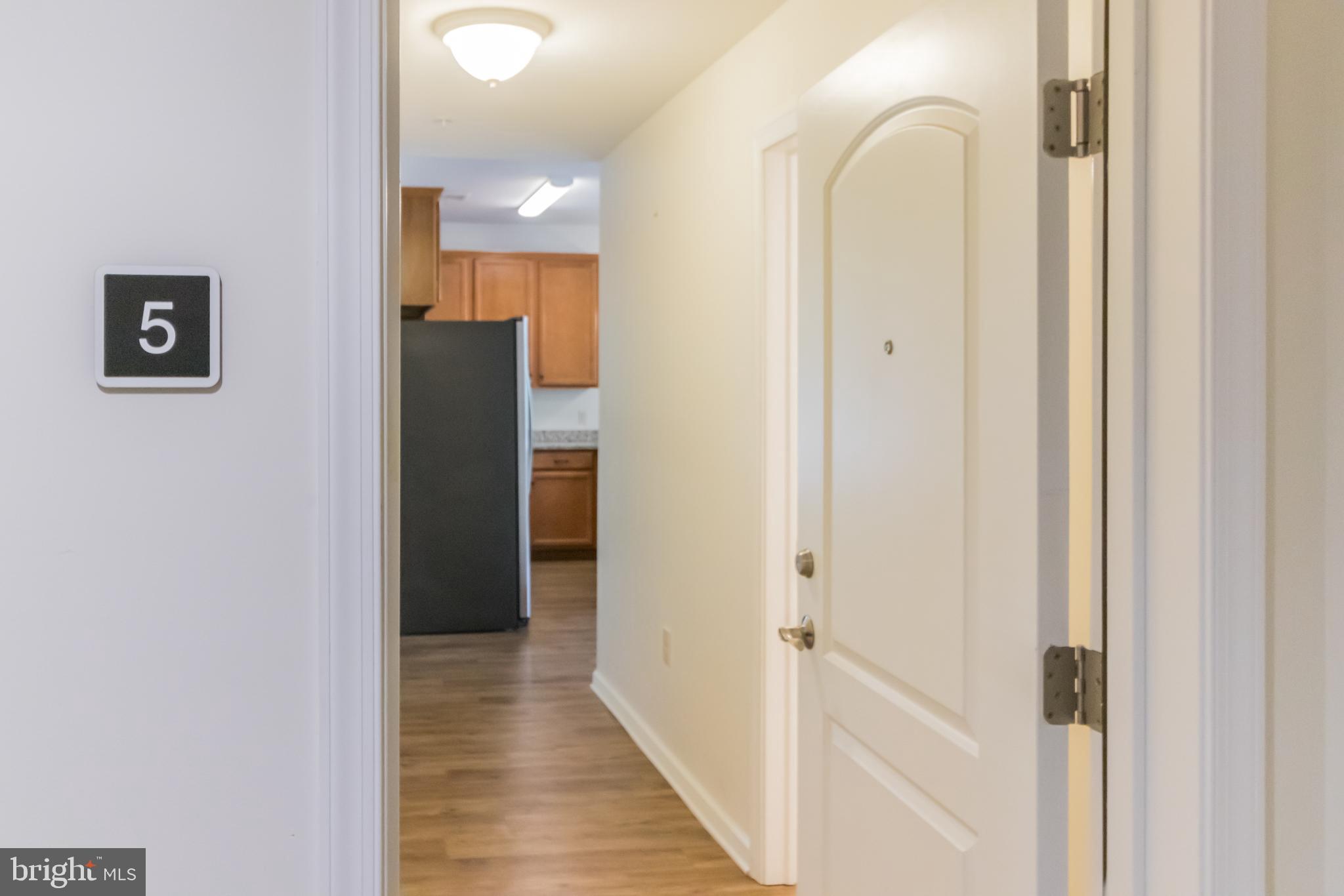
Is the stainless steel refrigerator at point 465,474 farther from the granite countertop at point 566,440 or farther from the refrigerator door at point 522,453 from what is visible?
the granite countertop at point 566,440

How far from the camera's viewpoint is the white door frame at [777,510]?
3.10m

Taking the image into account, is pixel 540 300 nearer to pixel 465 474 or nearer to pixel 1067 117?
pixel 465 474

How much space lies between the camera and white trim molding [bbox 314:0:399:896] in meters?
1.13

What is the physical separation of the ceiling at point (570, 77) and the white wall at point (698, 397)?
10 centimetres

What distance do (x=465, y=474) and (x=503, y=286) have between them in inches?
110

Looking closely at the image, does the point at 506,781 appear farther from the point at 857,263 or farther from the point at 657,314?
the point at 857,263

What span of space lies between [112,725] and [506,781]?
2975 mm

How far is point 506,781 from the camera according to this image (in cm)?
397

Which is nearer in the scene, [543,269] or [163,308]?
[163,308]

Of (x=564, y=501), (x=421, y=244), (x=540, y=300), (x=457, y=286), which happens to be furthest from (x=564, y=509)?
(x=421, y=244)

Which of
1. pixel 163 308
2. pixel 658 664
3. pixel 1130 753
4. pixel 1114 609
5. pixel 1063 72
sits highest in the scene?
pixel 1063 72

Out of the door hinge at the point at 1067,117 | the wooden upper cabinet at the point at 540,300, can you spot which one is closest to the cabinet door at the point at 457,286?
the wooden upper cabinet at the point at 540,300

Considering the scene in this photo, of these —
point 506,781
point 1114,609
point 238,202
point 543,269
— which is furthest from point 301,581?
point 543,269

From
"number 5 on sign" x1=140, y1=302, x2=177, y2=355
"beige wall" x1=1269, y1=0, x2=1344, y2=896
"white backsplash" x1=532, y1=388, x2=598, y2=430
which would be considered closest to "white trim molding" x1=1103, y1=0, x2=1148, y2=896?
"beige wall" x1=1269, y1=0, x2=1344, y2=896
